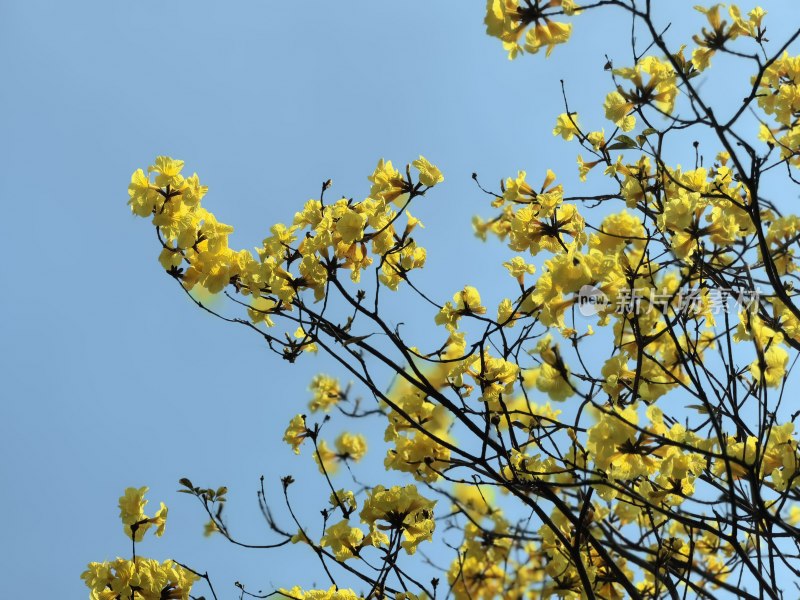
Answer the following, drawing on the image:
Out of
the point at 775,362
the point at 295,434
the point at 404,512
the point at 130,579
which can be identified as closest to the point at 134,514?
the point at 130,579

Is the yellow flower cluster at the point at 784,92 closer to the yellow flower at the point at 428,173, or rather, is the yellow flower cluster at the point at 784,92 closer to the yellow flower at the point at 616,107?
the yellow flower at the point at 616,107

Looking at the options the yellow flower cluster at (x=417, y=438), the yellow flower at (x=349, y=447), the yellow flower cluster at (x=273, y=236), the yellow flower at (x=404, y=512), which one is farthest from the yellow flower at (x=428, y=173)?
the yellow flower at (x=349, y=447)

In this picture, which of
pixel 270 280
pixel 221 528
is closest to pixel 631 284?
pixel 270 280

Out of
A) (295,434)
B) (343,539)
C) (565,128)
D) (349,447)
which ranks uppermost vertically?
(565,128)

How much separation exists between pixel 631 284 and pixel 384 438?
1496 millimetres

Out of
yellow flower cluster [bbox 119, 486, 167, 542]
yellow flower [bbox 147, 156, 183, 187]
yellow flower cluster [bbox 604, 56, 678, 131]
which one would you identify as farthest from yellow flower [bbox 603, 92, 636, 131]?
yellow flower cluster [bbox 119, 486, 167, 542]

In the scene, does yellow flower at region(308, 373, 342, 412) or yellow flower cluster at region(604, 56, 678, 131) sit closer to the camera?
yellow flower cluster at region(604, 56, 678, 131)

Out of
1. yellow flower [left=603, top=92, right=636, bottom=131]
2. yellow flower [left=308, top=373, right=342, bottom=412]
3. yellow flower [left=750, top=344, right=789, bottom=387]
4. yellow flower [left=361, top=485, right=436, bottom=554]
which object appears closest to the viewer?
yellow flower [left=750, top=344, right=789, bottom=387]

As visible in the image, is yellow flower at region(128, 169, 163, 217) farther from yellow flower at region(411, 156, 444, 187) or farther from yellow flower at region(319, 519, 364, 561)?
yellow flower at region(319, 519, 364, 561)

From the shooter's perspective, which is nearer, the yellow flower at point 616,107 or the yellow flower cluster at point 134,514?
the yellow flower cluster at point 134,514

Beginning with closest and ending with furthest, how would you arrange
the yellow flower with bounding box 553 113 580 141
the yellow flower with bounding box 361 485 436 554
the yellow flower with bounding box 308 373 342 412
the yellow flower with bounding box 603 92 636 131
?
the yellow flower with bounding box 361 485 436 554, the yellow flower with bounding box 603 92 636 131, the yellow flower with bounding box 553 113 580 141, the yellow flower with bounding box 308 373 342 412

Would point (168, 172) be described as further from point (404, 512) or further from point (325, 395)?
point (325, 395)

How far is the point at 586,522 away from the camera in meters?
3.12

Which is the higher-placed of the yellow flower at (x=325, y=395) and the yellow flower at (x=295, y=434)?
the yellow flower at (x=325, y=395)
